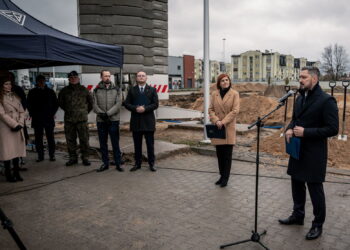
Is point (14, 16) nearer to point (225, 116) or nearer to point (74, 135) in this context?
point (74, 135)

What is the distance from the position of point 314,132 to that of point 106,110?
14.7 feet

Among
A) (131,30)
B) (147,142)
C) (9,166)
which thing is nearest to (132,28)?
(131,30)

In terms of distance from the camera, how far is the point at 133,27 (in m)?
12.3

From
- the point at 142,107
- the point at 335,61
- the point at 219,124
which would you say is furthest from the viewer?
the point at 335,61

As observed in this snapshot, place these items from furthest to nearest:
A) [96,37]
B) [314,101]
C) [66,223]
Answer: [96,37] → [66,223] → [314,101]

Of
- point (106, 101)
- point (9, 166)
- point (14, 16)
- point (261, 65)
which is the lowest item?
point (9, 166)

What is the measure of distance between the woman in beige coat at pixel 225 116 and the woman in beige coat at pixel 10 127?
3.67m

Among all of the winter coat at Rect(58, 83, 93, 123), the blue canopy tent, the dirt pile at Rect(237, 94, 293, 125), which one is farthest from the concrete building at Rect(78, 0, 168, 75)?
the dirt pile at Rect(237, 94, 293, 125)

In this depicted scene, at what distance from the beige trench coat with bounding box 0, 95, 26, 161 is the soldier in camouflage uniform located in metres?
1.14

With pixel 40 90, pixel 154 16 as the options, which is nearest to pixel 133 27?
pixel 154 16

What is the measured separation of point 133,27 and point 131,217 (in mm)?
9192

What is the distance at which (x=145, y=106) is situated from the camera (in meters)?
6.80

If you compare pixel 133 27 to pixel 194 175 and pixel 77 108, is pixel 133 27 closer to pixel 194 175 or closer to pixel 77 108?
pixel 77 108

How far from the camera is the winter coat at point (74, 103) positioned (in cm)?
738
